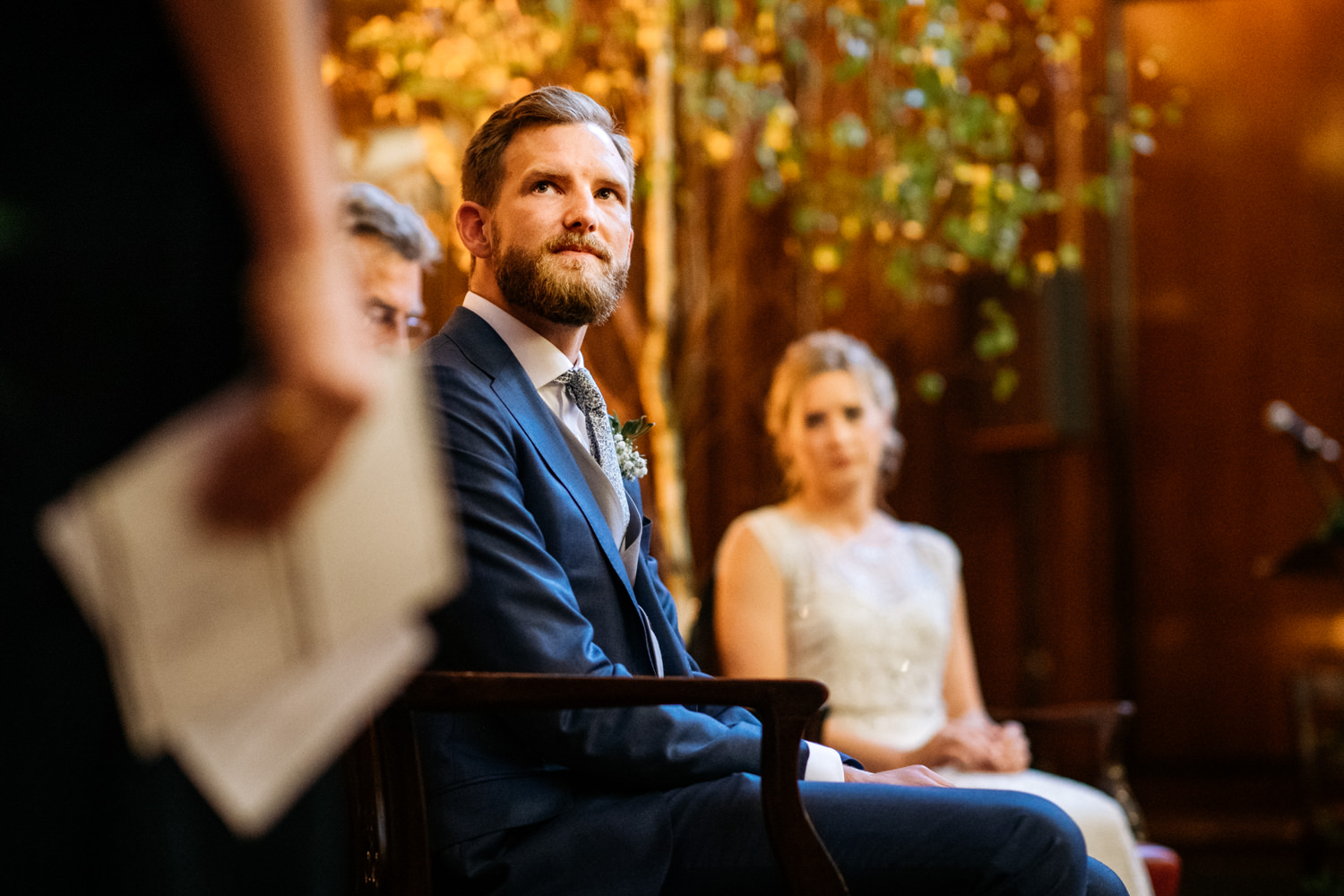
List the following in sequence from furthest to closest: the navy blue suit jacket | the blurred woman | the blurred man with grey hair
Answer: the blurred woman < the blurred man with grey hair < the navy blue suit jacket

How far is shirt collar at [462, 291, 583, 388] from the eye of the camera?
72.8 inches

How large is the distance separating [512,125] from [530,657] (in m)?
0.86

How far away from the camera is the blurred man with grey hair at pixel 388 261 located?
2.45m

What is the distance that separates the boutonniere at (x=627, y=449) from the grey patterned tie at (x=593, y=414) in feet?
0.03

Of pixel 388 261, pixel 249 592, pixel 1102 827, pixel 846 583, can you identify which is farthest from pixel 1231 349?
Result: pixel 249 592

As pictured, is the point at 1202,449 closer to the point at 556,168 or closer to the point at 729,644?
the point at 729,644

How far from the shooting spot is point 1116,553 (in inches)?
205

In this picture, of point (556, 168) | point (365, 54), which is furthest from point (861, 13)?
point (556, 168)

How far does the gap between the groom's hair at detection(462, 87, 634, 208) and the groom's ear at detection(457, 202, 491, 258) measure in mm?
13

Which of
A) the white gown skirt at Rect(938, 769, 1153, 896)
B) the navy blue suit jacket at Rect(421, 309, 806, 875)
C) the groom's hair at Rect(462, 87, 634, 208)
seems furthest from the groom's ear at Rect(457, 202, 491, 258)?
the white gown skirt at Rect(938, 769, 1153, 896)

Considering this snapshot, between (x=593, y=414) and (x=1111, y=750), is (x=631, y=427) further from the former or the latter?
(x=1111, y=750)

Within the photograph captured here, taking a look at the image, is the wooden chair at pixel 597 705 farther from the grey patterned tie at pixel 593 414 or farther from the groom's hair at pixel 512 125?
the groom's hair at pixel 512 125

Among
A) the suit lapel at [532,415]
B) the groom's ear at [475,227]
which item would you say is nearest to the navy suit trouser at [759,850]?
the suit lapel at [532,415]

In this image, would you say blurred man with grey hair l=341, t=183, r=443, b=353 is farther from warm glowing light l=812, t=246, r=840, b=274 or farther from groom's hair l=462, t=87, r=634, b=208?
warm glowing light l=812, t=246, r=840, b=274
